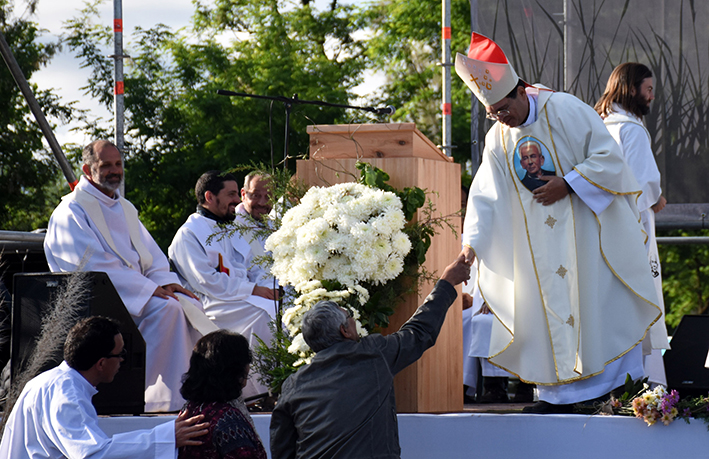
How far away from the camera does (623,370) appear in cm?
449

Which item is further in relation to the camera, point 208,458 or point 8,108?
point 8,108

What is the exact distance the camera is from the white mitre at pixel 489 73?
4542mm

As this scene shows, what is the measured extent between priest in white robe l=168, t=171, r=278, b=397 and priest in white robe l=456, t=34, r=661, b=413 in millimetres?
1757

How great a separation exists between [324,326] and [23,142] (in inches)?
577

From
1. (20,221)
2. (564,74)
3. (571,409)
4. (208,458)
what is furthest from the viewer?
(20,221)

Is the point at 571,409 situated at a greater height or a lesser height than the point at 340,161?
lesser

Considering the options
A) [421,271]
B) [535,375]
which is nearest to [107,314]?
[421,271]

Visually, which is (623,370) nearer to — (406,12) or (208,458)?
(208,458)

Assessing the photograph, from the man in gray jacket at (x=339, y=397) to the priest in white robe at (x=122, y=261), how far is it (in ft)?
7.27

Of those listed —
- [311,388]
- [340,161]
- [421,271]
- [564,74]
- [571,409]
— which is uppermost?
[564,74]

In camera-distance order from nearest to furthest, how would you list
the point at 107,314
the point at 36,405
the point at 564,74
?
the point at 36,405 < the point at 107,314 < the point at 564,74

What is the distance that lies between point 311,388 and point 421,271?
1.41 m

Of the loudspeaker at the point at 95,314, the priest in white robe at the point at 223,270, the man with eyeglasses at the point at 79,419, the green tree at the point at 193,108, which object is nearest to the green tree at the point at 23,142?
the green tree at the point at 193,108

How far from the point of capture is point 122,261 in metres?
5.76
